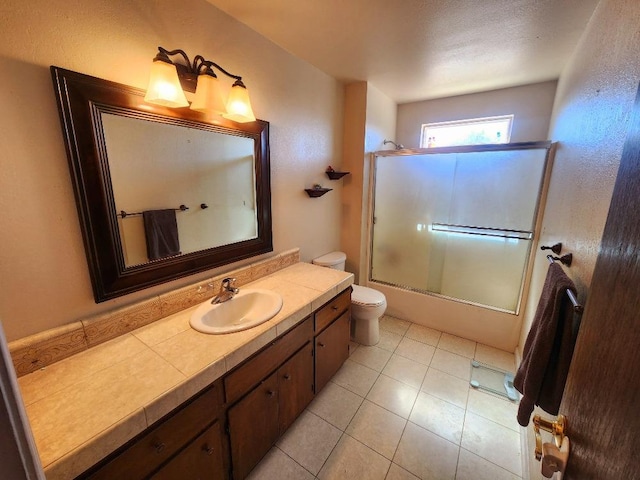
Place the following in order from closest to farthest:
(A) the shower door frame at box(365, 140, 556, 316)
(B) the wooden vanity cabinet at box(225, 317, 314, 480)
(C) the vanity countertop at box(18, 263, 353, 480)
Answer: (C) the vanity countertop at box(18, 263, 353, 480) < (B) the wooden vanity cabinet at box(225, 317, 314, 480) < (A) the shower door frame at box(365, 140, 556, 316)

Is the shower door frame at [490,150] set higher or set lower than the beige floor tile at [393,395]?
higher

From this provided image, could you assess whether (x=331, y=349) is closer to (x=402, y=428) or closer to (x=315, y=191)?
(x=402, y=428)

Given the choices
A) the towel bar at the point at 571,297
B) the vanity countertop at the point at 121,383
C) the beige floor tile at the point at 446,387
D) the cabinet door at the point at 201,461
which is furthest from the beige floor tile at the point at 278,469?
the towel bar at the point at 571,297

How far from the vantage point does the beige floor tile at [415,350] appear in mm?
2285

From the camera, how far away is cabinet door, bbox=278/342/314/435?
1.46 meters

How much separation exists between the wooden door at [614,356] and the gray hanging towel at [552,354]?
0.47 meters

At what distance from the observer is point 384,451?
152 centimetres

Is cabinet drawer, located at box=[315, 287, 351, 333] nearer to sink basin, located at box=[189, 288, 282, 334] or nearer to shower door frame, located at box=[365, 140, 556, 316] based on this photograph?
sink basin, located at box=[189, 288, 282, 334]

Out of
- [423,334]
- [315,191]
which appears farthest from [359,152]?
[423,334]

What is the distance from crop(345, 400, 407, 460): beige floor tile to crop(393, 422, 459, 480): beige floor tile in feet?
0.14

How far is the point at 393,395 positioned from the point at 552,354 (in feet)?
3.86

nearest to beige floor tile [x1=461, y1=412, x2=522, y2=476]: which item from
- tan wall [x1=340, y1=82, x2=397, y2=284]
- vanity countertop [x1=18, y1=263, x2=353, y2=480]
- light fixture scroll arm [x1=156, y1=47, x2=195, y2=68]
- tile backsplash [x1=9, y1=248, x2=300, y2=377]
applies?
vanity countertop [x1=18, y1=263, x2=353, y2=480]

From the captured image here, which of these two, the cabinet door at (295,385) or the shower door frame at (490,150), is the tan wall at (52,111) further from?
the shower door frame at (490,150)

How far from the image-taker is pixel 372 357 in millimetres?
2293
